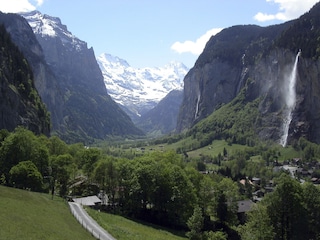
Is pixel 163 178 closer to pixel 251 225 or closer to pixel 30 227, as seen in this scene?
pixel 251 225

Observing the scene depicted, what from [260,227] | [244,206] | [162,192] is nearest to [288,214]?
[260,227]

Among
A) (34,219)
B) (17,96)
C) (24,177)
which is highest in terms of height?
(17,96)

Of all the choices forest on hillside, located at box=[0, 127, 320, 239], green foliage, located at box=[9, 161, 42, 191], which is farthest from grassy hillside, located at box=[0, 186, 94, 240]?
forest on hillside, located at box=[0, 127, 320, 239]

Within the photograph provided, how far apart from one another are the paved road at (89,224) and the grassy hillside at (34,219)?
3.95 ft

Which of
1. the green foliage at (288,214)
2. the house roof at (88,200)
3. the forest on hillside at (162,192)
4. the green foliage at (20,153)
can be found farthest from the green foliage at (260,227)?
the green foliage at (20,153)

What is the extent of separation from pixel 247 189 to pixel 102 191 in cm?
6741

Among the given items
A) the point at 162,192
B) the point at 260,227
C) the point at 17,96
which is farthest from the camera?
the point at 17,96

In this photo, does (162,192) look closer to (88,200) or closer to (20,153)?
(88,200)

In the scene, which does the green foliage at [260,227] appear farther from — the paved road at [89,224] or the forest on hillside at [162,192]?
the paved road at [89,224]

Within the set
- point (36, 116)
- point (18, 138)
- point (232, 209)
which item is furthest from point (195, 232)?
point (36, 116)

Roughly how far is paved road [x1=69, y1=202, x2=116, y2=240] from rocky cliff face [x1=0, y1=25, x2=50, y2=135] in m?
82.9

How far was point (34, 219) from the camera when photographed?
49.5 metres

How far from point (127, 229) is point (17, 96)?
4062 inches

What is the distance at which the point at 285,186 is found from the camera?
75625 millimetres
